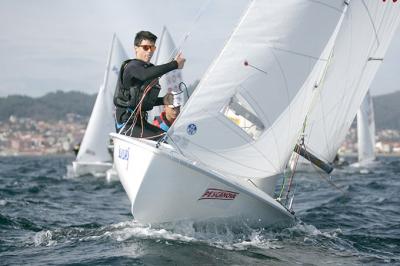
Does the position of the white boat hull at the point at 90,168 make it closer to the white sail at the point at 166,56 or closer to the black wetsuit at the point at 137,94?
the white sail at the point at 166,56

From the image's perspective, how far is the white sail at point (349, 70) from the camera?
7695 mm

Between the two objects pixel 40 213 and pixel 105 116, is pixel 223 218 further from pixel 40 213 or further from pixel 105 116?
pixel 105 116

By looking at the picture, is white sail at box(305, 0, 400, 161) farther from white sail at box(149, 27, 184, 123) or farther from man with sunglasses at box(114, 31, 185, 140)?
white sail at box(149, 27, 184, 123)

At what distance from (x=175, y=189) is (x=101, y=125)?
63.2 ft

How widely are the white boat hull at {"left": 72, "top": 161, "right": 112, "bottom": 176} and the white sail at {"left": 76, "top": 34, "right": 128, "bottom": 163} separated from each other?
0.54 m

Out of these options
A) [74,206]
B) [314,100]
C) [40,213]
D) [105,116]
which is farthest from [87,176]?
[314,100]

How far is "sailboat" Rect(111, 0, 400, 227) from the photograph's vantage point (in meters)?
6.18

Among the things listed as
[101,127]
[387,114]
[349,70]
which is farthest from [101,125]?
[387,114]

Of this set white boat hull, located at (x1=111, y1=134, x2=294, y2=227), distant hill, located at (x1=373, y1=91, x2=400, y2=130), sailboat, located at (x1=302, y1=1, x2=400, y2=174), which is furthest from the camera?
distant hill, located at (x1=373, y1=91, x2=400, y2=130)

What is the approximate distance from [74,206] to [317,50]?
20.3 feet

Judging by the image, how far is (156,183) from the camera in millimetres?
6086

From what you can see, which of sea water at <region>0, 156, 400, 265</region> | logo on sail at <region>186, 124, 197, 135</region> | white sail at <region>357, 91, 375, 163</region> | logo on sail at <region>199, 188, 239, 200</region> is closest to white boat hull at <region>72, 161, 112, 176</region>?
sea water at <region>0, 156, 400, 265</region>

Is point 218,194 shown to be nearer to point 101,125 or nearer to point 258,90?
point 258,90

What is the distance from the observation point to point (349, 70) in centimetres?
794
